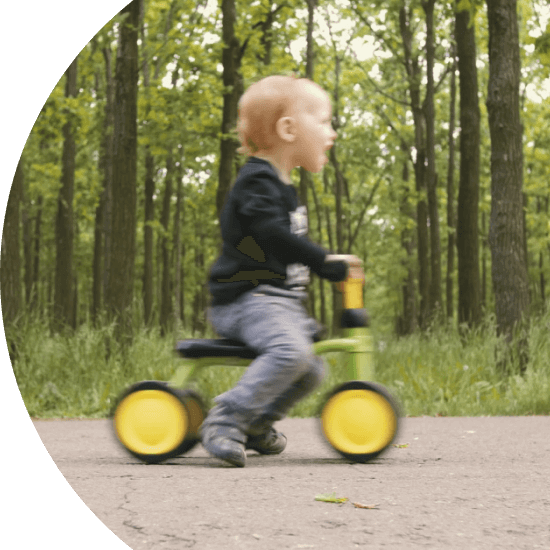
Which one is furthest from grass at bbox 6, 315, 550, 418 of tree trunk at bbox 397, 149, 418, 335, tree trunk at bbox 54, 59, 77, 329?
tree trunk at bbox 54, 59, 77, 329

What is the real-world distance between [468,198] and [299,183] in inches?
304

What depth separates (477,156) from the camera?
39.8 feet

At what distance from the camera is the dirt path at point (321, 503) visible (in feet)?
7.03

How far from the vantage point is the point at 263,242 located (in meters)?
3.14

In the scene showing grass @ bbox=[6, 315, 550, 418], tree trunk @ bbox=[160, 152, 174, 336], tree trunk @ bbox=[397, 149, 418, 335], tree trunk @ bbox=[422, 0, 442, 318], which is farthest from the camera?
tree trunk @ bbox=[397, 149, 418, 335]

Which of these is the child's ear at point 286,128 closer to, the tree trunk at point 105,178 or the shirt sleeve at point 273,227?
the shirt sleeve at point 273,227

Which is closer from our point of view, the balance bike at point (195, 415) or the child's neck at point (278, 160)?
the balance bike at point (195, 415)

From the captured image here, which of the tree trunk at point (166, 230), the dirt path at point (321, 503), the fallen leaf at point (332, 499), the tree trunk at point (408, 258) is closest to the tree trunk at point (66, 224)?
the tree trunk at point (166, 230)

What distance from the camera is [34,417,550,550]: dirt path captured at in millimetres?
2143

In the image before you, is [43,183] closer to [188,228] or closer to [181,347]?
[188,228]

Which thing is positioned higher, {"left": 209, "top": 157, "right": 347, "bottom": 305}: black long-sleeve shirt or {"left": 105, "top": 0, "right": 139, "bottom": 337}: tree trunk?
{"left": 105, "top": 0, "right": 139, "bottom": 337}: tree trunk

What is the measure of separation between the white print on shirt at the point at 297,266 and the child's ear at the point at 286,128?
1.03 feet

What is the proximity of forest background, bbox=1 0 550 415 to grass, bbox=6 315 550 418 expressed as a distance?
0.08 feet

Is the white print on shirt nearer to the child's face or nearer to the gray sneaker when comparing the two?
the child's face
